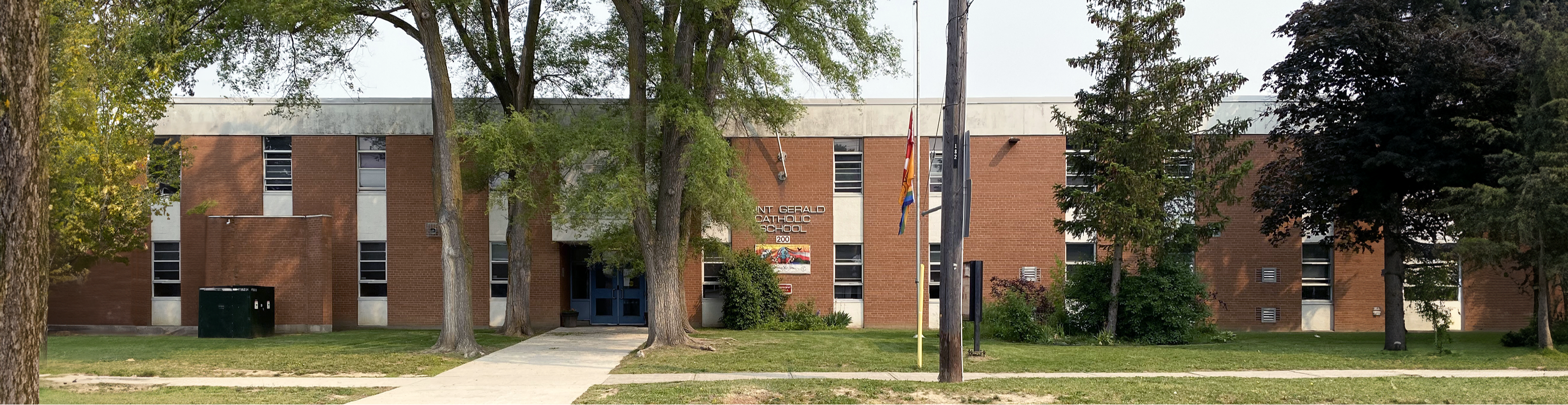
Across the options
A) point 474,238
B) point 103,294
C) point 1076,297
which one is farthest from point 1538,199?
point 103,294

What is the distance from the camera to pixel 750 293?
2381cm

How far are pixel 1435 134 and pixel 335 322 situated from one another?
24809 millimetres

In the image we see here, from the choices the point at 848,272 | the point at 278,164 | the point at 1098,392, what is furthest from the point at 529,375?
the point at 278,164

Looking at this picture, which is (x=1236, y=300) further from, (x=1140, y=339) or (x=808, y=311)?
(x=808, y=311)

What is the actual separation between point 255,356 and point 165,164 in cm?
742

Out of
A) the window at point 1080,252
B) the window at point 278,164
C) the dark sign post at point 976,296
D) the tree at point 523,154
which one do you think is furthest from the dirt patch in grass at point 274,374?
the window at point 1080,252

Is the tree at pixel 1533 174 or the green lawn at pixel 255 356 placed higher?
the tree at pixel 1533 174

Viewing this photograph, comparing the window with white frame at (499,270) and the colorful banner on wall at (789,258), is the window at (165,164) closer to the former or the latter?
the window with white frame at (499,270)

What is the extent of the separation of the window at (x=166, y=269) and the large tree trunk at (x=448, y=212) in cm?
1143

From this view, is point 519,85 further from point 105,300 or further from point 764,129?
point 105,300

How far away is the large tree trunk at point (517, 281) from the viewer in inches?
866

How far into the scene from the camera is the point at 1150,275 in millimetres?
19734

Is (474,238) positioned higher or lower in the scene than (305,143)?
lower

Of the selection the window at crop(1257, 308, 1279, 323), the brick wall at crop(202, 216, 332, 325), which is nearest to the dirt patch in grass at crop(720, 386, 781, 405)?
the brick wall at crop(202, 216, 332, 325)
